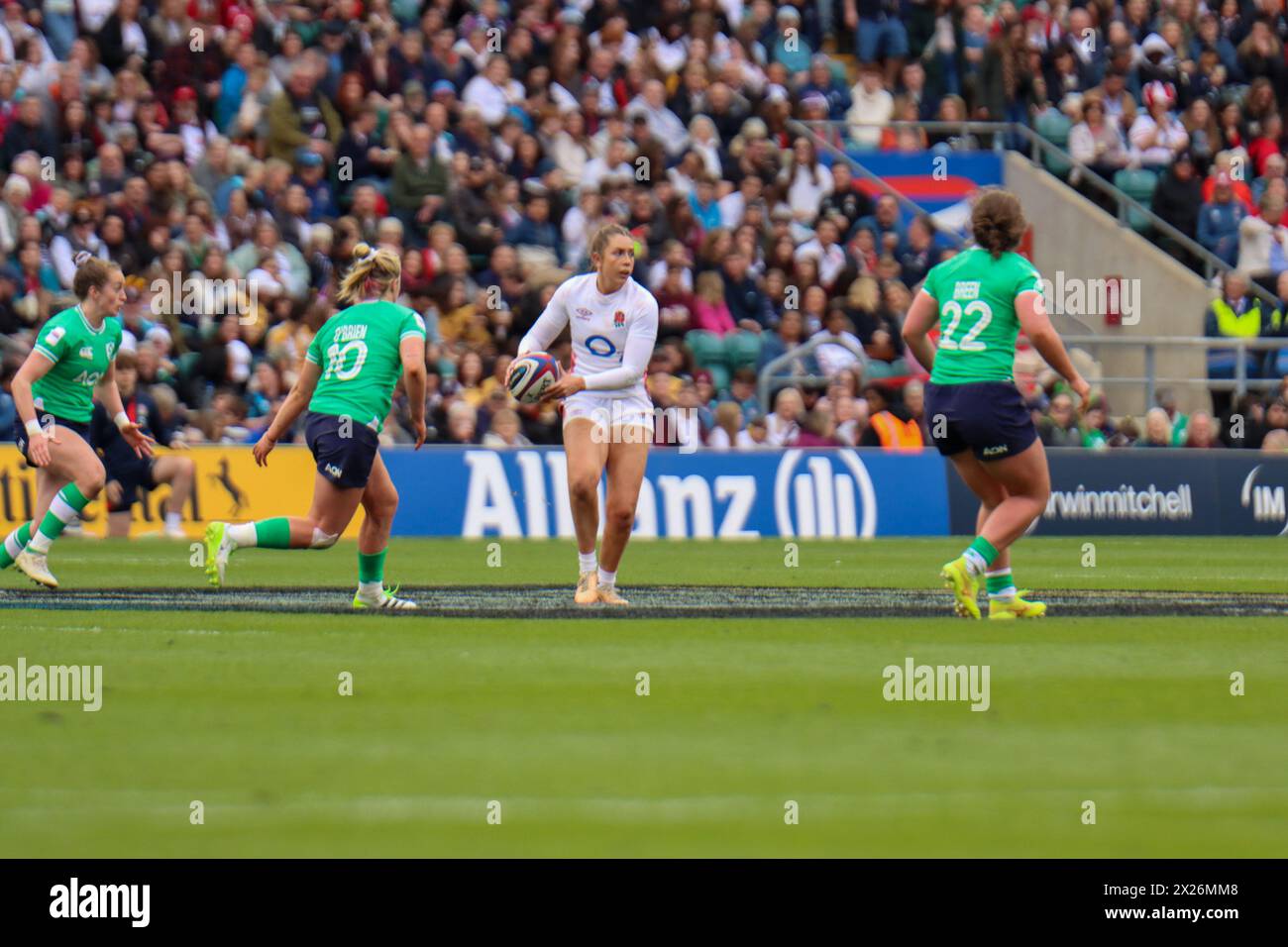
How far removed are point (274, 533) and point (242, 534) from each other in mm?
285

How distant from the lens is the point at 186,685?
9.43 m

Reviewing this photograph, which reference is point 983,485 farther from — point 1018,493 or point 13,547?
point 13,547

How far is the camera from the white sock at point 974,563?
39.8 ft

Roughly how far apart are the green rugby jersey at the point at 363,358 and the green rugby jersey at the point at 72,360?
287 cm

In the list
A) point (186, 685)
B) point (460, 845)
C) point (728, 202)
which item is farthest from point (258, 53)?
point (460, 845)

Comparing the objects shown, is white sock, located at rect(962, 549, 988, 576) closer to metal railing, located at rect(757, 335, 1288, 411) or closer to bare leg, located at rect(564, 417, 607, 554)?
bare leg, located at rect(564, 417, 607, 554)

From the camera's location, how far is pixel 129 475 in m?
20.0

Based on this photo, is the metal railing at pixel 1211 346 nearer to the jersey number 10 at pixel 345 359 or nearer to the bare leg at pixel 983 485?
the bare leg at pixel 983 485

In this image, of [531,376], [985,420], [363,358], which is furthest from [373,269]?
[985,420]

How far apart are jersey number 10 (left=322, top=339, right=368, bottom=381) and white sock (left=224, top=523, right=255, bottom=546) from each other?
1.02 meters

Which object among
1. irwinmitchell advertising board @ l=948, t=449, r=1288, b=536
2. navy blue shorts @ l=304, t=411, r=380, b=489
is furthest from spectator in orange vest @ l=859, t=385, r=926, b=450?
navy blue shorts @ l=304, t=411, r=380, b=489

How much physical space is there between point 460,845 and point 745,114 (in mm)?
22101

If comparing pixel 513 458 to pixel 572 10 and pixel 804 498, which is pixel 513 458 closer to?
pixel 804 498

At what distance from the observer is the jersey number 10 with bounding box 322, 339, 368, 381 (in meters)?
12.4
